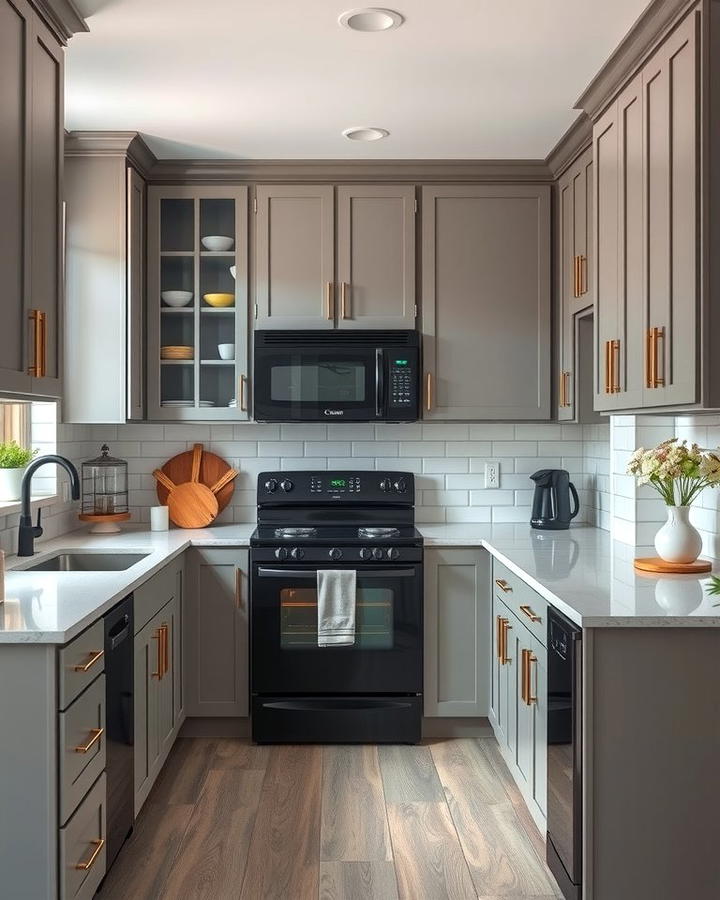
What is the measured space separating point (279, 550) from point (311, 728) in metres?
0.76

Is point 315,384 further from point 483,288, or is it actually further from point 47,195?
point 47,195

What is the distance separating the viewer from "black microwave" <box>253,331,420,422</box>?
4.02 metres

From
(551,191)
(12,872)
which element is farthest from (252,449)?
(12,872)

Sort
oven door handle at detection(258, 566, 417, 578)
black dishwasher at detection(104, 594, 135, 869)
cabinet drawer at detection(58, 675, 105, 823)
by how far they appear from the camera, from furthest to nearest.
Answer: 1. oven door handle at detection(258, 566, 417, 578)
2. black dishwasher at detection(104, 594, 135, 869)
3. cabinet drawer at detection(58, 675, 105, 823)

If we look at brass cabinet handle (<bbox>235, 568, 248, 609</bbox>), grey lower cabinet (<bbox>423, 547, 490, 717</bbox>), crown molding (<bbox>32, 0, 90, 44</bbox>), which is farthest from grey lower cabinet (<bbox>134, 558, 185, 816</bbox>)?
crown molding (<bbox>32, 0, 90, 44</bbox>)

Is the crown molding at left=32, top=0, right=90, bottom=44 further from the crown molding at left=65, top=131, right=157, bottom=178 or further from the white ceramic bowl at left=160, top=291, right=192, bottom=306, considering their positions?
the white ceramic bowl at left=160, top=291, right=192, bottom=306

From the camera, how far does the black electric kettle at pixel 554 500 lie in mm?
4156

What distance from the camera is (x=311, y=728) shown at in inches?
150

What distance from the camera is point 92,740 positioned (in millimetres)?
2371

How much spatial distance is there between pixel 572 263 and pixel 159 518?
2122mm

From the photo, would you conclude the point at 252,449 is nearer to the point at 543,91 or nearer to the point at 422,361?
the point at 422,361

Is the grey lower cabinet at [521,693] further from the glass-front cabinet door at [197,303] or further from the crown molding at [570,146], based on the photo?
the crown molding at [570,146]

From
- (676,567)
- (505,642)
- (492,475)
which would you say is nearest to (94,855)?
(505,642)

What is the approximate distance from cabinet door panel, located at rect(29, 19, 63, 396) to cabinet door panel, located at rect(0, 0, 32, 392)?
0.06 meters
